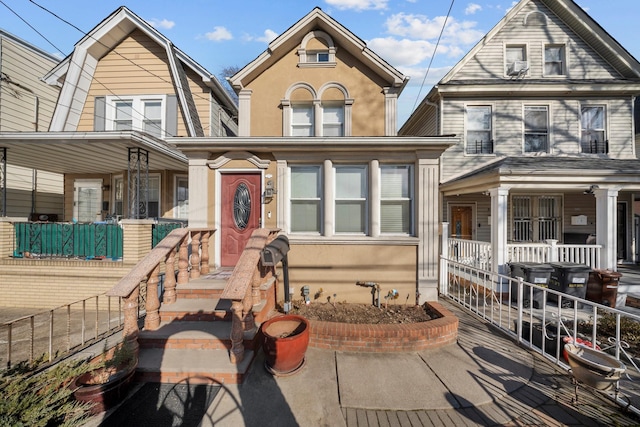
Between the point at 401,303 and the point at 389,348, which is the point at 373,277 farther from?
the point at 389,348

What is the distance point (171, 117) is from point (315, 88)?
495cm

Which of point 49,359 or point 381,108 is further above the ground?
point 381,108

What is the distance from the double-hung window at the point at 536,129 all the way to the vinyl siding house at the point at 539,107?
0.03m

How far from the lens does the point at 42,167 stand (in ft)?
28.7

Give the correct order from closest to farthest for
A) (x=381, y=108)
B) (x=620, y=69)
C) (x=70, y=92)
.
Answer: (x=381, y=108) < (x=70, y=92) < (x=620, y=69)

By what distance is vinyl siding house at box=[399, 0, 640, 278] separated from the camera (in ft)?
30.8

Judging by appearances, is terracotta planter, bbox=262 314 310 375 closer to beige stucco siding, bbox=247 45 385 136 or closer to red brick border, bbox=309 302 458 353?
red brick border, bbox=309 302 458 353

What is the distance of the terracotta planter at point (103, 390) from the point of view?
2818 mm

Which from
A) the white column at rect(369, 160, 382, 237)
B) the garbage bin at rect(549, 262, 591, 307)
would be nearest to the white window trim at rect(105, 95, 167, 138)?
the white column at rect(369, 160, 382, 237)

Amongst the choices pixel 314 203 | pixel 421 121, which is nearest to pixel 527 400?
pixel 314 203

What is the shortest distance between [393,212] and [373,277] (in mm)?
1528

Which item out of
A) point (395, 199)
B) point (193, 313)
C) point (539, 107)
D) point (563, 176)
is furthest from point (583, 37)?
point (193, 313)

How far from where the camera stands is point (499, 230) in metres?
6.68

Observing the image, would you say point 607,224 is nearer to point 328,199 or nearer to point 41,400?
point 328,199
